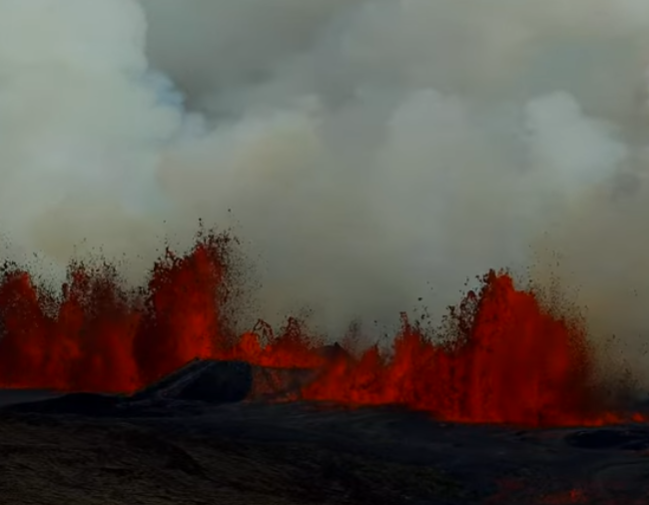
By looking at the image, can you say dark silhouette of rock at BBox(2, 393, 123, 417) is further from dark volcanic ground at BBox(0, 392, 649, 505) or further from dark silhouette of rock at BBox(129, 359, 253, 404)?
dark volcanic ground at BBox(0, 392, 649, 505)

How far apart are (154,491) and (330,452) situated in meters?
11.9

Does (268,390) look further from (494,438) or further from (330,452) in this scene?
(330,452)

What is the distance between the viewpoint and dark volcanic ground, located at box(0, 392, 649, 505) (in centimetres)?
2828

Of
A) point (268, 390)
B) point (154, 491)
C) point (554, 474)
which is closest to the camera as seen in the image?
point (154, 491)

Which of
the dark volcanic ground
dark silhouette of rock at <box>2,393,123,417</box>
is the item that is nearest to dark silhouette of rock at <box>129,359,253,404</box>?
dark silhouette of rock at <box>2,393,123,417</box>

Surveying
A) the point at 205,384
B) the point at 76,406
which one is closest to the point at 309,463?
the point at 76,406

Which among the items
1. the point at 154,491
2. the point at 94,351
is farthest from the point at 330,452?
the point at 94,351

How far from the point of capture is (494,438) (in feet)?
151

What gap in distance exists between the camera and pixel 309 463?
35938 mm

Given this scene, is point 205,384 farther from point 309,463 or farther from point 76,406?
point 309,463

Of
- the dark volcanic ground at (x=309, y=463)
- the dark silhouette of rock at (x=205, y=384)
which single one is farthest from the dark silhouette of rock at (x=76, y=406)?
the dark volcanic ground at (x=309, y=463)

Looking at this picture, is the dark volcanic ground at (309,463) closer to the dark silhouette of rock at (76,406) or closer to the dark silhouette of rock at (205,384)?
the dark silhouette of rock at (76,406)

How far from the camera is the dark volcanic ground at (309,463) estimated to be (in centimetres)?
2828

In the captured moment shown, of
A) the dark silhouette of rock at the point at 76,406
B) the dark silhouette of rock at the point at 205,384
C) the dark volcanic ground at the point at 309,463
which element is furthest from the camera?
the dark silhouette of rock at the point at 205,384
